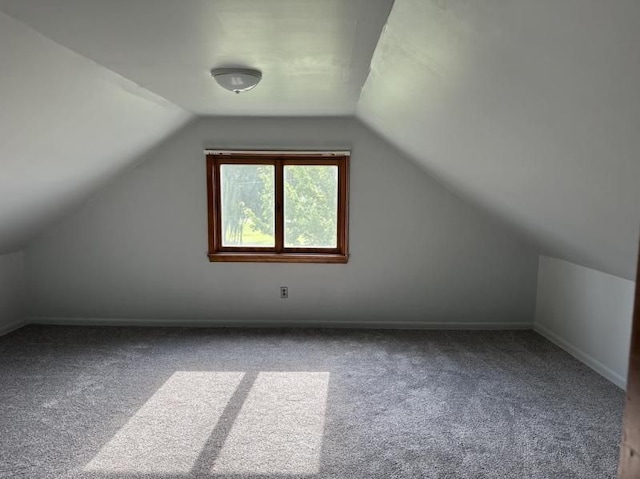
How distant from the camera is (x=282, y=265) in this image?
3.84 m

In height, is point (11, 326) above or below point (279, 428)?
above

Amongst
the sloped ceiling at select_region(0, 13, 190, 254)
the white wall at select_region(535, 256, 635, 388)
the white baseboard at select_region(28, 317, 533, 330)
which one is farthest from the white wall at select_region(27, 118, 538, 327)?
the sloped ceiling at select_region(0, 13, 190, 254)

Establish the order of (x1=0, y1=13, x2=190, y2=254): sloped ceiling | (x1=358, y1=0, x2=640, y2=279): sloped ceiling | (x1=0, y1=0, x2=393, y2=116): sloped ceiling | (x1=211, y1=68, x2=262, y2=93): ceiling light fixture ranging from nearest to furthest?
1. (x1=358, y1=0, x2=640, y2=279): sloped ceiling
2. (x1=0, y1=0, x2=393, y2=116): sloped ceiling
3. (x1=0, y1=13, x2=190, y2=254): sloped ceiling
4. (x1=211, y1=68, x2=262, y2=93): ceiling light fixture

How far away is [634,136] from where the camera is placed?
46.7 inches

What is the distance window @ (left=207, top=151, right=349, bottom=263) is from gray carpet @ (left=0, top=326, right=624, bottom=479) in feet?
2.54

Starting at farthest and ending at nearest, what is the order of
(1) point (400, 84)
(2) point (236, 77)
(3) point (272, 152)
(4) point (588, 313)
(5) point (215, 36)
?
(3) point (272, 152)
(4) point (588, 313)
(2) point (236, 77)
(1) point (400, 84)
(5) point (215, 36)

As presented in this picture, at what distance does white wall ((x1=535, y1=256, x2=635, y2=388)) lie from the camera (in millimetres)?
2740

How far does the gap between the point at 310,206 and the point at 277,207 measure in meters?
0.30

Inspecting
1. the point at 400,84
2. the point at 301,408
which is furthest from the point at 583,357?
the point at 400,84

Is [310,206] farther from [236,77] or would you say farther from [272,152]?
[236,77]

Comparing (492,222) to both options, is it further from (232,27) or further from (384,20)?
(232,27)

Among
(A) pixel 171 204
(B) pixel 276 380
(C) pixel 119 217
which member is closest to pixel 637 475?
(B) pixel 276 380

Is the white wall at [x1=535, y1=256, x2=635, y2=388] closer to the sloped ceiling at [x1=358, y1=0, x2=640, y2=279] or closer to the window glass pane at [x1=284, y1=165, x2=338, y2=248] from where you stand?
the sloped ceiling at [x1=358, y1=0, x2=640, y2=279]

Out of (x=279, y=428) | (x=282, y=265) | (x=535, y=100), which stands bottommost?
(x=279, y=428)
